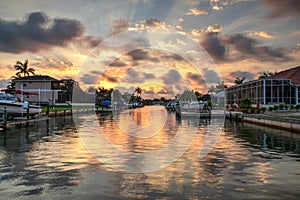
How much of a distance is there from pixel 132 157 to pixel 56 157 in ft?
10.6

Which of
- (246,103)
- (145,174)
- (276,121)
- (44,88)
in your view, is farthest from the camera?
(44,88)

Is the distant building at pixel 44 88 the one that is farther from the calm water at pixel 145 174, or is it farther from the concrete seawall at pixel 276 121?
the calm water at pixel 145 174

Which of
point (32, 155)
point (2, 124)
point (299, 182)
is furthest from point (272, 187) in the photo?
point (2, 124)

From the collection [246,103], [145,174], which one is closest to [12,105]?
[145,174]

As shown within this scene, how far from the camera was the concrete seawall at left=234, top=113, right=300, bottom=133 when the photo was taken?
2384cm

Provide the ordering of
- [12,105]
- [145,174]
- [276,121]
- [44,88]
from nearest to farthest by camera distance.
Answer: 1. [145,174]
2. [276,121]
3. [12,105]
4. [44,88]

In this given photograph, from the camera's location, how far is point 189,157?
1291 cm

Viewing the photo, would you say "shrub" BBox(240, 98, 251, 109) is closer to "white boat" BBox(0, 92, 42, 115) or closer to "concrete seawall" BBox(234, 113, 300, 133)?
"concrete seawall" BBox(234, 113, 300, 133)

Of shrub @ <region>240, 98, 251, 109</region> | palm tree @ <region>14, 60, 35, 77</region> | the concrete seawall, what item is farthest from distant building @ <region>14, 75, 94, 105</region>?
the concrete seawall

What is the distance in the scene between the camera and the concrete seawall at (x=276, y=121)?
23839 millimetres

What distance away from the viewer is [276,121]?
27500 millimetres

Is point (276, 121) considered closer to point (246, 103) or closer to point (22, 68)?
point (246, 103)

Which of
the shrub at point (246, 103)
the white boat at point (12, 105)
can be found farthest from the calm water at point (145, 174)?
the shrub at point (246, 103)

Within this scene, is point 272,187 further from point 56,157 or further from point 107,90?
point 107,90
